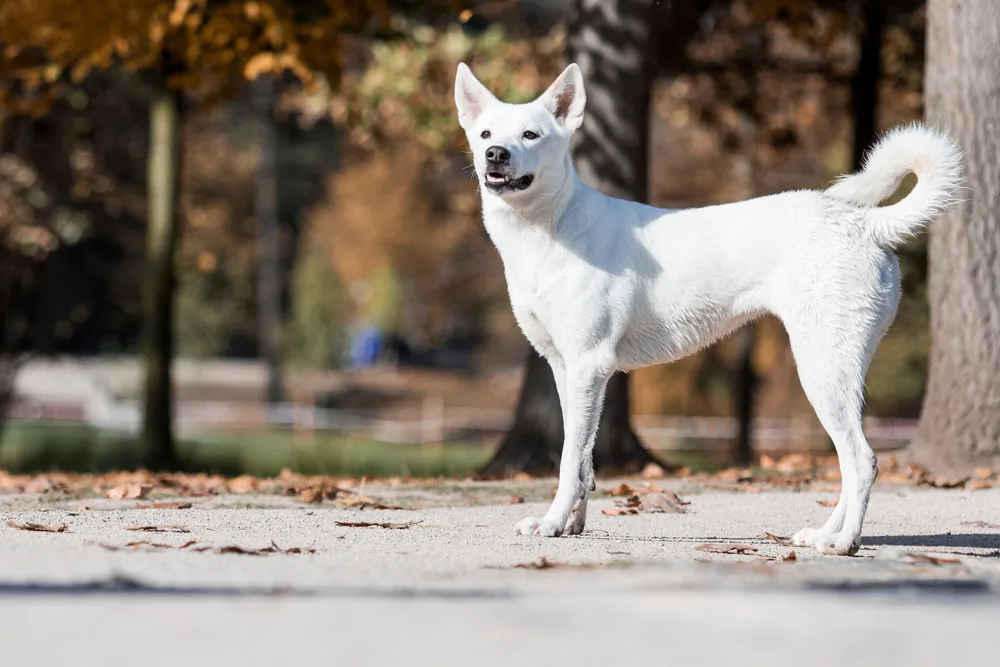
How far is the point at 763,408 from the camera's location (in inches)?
1083

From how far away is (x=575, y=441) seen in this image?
689 cm

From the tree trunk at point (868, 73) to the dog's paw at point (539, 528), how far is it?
390 inches

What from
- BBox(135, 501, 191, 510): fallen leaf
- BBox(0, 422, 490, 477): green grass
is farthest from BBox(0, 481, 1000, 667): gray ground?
BBox(0, 422, 490, 477): green grass

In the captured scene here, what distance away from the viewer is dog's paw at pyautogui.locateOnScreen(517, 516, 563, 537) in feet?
22.4

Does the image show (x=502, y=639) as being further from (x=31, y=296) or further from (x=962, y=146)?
(x=31, y=296)

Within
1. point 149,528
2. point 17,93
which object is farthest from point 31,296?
point 149,528

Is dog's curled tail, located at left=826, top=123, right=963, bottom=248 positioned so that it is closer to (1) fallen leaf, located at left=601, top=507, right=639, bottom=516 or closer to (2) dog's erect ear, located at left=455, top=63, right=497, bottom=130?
(2) dog's erect ear, located at left=455, top=63, right=497, bottom=130

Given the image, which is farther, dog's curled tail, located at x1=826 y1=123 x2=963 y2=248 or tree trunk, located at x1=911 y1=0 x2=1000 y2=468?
tree trunk, located at x1=911 y1=0 x2=1000 y2=468

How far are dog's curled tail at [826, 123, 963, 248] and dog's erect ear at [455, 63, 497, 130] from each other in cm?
172

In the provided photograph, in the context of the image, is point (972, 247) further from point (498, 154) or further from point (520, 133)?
point (498, 154)

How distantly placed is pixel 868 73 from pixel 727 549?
34.9ft

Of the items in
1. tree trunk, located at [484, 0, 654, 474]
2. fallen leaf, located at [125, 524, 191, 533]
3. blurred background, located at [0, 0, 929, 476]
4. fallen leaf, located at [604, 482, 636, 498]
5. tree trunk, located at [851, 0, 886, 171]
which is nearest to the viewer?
fallen leaf, located at [125, 524, 191, 533]

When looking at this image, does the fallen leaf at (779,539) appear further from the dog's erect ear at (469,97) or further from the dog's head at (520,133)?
the dog's erect ear at (469,97)

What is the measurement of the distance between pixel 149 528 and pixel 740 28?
13086 millimetres
